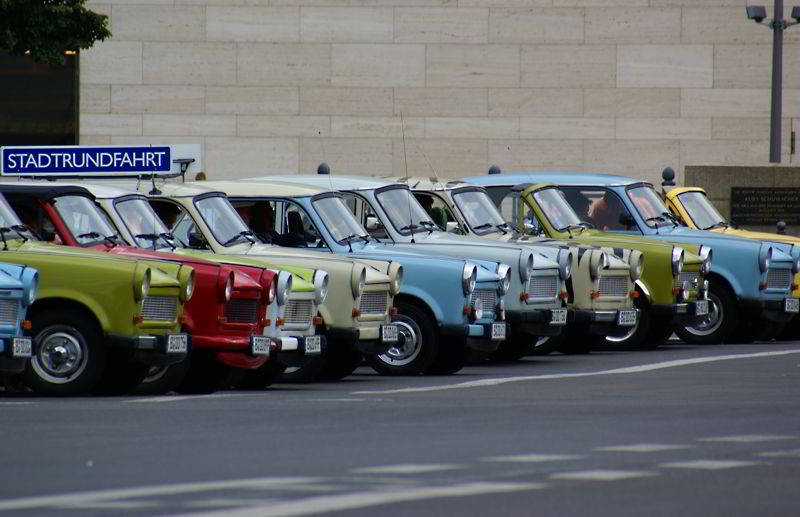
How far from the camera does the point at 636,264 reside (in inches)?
882

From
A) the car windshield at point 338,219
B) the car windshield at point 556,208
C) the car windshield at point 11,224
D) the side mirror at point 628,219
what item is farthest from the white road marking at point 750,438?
the side mirror at point 628,219

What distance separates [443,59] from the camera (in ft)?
129

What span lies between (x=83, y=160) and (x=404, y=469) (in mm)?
9617

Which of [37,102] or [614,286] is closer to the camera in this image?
[614,286]

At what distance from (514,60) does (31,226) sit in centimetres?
2322

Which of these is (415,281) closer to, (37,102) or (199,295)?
(199,295)

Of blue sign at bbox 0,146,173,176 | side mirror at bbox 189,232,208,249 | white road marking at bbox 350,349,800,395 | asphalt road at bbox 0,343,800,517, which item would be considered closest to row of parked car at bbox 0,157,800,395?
side mirror at bbox 189,232,208,249

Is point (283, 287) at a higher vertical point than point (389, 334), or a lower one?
higher

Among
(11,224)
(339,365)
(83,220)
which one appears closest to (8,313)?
(11,224)

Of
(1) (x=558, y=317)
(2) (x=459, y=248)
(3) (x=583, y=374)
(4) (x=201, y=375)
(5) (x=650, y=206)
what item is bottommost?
(3) (x=583, y=374)

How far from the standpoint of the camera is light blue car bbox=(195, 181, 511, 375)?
19.0m

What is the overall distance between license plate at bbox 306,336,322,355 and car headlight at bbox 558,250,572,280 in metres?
4.47

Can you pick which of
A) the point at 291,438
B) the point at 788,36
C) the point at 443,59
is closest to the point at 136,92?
the point at 443,59

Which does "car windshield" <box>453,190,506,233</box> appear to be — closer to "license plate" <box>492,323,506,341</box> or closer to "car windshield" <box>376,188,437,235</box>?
"car windshield" <box>376,188,437,235</box>
